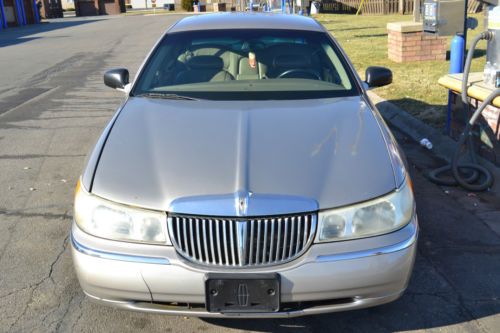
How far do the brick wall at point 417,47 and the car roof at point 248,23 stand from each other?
20.9ft

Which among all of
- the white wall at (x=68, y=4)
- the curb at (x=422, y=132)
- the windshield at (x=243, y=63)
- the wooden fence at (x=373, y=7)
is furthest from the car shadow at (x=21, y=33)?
the white wall at (x=68, y=4)

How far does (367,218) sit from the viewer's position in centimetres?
262

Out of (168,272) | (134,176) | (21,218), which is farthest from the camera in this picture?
(21,218)

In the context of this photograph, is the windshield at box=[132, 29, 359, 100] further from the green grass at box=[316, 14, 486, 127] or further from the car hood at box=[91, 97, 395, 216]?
the green grass at box=[316, 14, 486, 127]

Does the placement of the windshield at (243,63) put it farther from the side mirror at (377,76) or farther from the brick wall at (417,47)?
the brick wall at (417,47)

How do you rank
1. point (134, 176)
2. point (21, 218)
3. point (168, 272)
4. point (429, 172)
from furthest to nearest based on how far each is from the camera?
point (429, 172), point (21, 218), point (134, 176), point (168, 272)

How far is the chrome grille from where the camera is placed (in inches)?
98.0

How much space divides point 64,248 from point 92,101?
5.83 metres

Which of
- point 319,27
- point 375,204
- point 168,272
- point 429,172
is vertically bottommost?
point 429,172

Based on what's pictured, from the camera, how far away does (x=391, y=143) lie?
312 centimetres

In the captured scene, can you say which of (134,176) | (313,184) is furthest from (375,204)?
(134,176)

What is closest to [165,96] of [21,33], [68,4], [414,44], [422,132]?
[422,132]

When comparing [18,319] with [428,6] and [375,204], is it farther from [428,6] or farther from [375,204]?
[428,6]

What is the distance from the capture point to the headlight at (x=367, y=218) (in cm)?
255
